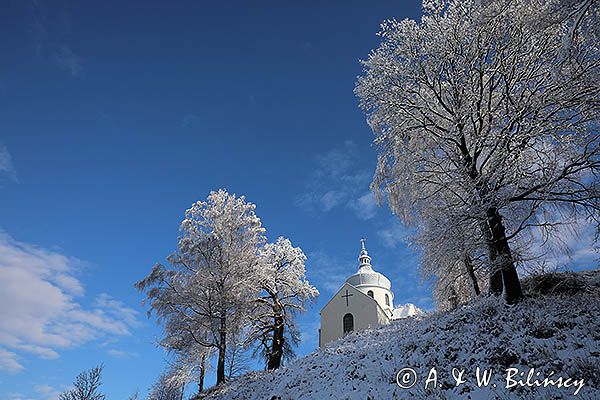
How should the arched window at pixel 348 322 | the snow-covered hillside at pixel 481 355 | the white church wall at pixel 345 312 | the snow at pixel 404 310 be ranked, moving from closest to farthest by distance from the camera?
the snow-covered hillside at pixel 481 355 < the white church wall at pixel 345 312 < the arched window at pixel 348 322 < the snow at pixel 404 310

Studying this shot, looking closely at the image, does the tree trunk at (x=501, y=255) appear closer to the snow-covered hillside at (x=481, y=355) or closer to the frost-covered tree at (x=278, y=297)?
the snow-covered hillside at (x=481, y=355)

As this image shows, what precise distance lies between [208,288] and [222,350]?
3.11 metres

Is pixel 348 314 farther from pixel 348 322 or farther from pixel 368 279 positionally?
pixel 368 279

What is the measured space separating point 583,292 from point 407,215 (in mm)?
6267

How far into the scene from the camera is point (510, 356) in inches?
353

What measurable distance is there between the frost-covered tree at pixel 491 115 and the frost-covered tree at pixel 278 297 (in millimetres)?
9473

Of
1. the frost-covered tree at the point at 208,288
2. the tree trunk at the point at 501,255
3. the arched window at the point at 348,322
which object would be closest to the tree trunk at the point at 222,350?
the frost-covered tree at the point at 208,288

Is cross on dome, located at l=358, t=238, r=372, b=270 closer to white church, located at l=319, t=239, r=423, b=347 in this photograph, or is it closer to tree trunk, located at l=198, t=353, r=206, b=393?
white church, located at l=319, t=239, r=423, b=347

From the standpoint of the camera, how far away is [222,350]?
19.2 meters

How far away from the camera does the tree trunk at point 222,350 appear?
61.9 ft

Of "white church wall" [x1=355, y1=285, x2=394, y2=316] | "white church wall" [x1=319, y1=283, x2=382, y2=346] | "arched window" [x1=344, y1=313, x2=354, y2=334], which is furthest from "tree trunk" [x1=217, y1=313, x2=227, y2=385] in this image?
"white church wall" [x1=355, y1=285, x2=394, y2=316]

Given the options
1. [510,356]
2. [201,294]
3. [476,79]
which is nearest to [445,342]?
[510,356]

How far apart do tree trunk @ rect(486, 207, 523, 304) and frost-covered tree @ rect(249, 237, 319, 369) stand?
12.0 metres

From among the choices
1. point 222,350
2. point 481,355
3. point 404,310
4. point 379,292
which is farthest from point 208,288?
point 404,310
